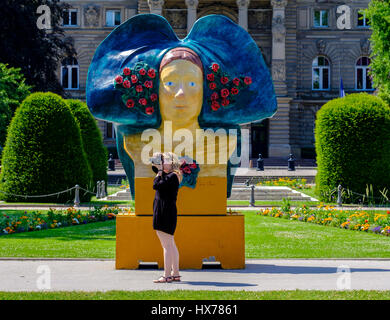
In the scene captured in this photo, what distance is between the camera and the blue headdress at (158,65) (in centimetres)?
914

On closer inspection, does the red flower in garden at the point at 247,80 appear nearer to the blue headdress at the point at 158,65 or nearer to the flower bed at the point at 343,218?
the blue headdress at the point at 158,65

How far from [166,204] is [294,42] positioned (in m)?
43.8

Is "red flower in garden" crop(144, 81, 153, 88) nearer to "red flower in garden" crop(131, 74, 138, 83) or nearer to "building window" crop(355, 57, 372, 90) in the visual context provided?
"red flower in garden" crop(131, 74, 138, 83)

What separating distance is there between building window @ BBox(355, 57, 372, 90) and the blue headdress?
4368 cm

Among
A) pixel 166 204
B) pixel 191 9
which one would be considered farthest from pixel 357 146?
pixel 191 9

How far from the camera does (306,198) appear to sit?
22609mm

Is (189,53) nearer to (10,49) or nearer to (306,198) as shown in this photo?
(306,198)

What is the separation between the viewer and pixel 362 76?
51344 millimetres

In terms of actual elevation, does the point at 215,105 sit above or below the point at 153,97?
below

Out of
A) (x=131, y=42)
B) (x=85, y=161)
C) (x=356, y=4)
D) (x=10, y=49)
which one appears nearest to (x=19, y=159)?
(x=85, y=161)

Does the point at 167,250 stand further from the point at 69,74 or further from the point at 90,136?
the point at 69,74

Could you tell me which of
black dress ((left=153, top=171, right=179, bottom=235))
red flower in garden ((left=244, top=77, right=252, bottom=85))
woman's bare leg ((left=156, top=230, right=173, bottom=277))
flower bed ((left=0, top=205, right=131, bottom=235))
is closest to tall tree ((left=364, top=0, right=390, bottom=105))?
flower bed ((left=0, top=205, right=131, bottom=235))

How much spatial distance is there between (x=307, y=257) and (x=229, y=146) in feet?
7.87

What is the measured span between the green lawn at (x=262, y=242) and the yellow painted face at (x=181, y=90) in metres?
2.73
